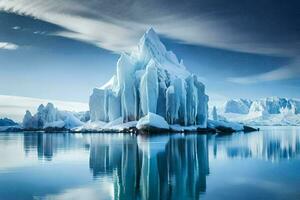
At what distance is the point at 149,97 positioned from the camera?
7594 centimetres

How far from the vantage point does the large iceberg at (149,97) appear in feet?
252

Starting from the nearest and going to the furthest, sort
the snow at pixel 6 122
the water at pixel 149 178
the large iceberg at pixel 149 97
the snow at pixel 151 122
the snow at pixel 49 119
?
the water at pixel 149 178, the snow at pixel 151 122, the large iceberg at pixel 149 97, the snow at pixel 49 119, the snow at pixel 6 122

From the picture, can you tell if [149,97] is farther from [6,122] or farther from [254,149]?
[6,122]

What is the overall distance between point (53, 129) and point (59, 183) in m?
81.3

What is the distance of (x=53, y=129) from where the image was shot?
320 feet

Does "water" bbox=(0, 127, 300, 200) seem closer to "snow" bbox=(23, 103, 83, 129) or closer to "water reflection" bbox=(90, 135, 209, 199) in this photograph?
"water reflection" bbox=(90, 135, 209, 199)

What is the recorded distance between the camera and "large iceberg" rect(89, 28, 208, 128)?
76.9 metres

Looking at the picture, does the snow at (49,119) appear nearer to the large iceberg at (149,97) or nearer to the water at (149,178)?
the large iceberg at (149,97)

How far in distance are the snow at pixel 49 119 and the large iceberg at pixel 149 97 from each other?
1270 cm

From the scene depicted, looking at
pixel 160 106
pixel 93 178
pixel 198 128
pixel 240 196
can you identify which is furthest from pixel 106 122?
pixel 240 196

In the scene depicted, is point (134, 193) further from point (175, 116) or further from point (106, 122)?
point (106, 122)

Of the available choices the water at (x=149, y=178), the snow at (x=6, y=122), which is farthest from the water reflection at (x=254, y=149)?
the snow at (x=6, y=122)

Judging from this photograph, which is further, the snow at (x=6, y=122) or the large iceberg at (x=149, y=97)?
the snow at (x=6, y=122)

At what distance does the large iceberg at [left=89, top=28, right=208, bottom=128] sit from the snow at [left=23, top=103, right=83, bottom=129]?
41.7ft
